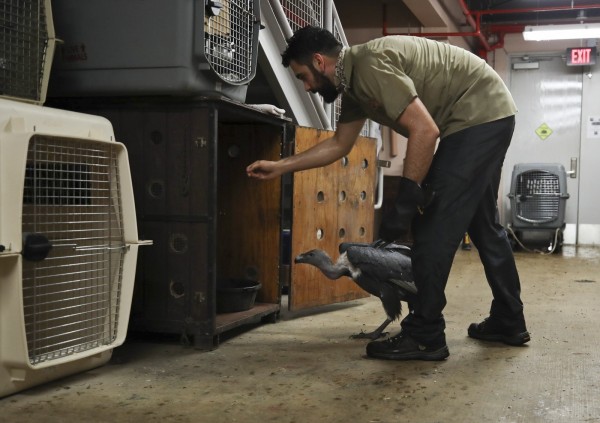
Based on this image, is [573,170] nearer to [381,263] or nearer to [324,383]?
[381,263]

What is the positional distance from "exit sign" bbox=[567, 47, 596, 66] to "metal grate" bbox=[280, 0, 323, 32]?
493cm

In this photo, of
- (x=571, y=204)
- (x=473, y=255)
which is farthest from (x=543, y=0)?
(x=473, y=255)

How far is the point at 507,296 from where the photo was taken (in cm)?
271

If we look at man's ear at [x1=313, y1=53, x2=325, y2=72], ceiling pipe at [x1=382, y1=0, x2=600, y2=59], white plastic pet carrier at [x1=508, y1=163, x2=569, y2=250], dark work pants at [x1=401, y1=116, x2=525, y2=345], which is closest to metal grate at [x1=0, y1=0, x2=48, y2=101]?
man's ear at [x1=313, y1=53, x2=325, y2=72]

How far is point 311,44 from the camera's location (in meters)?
2.44

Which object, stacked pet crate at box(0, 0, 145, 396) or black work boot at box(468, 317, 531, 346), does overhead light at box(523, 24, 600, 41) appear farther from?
stacked pet crate at box(0, 0, 145, 396)

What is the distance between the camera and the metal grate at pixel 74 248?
204cm

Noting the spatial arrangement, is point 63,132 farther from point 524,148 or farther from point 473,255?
point 524,148

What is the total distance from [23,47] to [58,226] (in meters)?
0.63

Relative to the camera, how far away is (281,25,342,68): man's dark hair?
96.1 inches

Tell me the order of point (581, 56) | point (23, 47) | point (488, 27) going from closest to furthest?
point (23, 47) < point (581, 56) < point (488, 27)

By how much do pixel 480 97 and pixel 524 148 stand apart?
20.1 feet

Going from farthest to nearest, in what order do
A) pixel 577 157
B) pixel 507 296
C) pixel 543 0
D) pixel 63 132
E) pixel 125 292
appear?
pixel 577 157, pixel 543 0, pixel 507 296, pixel 125 292, pixel 63 132

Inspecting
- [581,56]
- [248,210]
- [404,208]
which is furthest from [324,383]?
[581,56]
